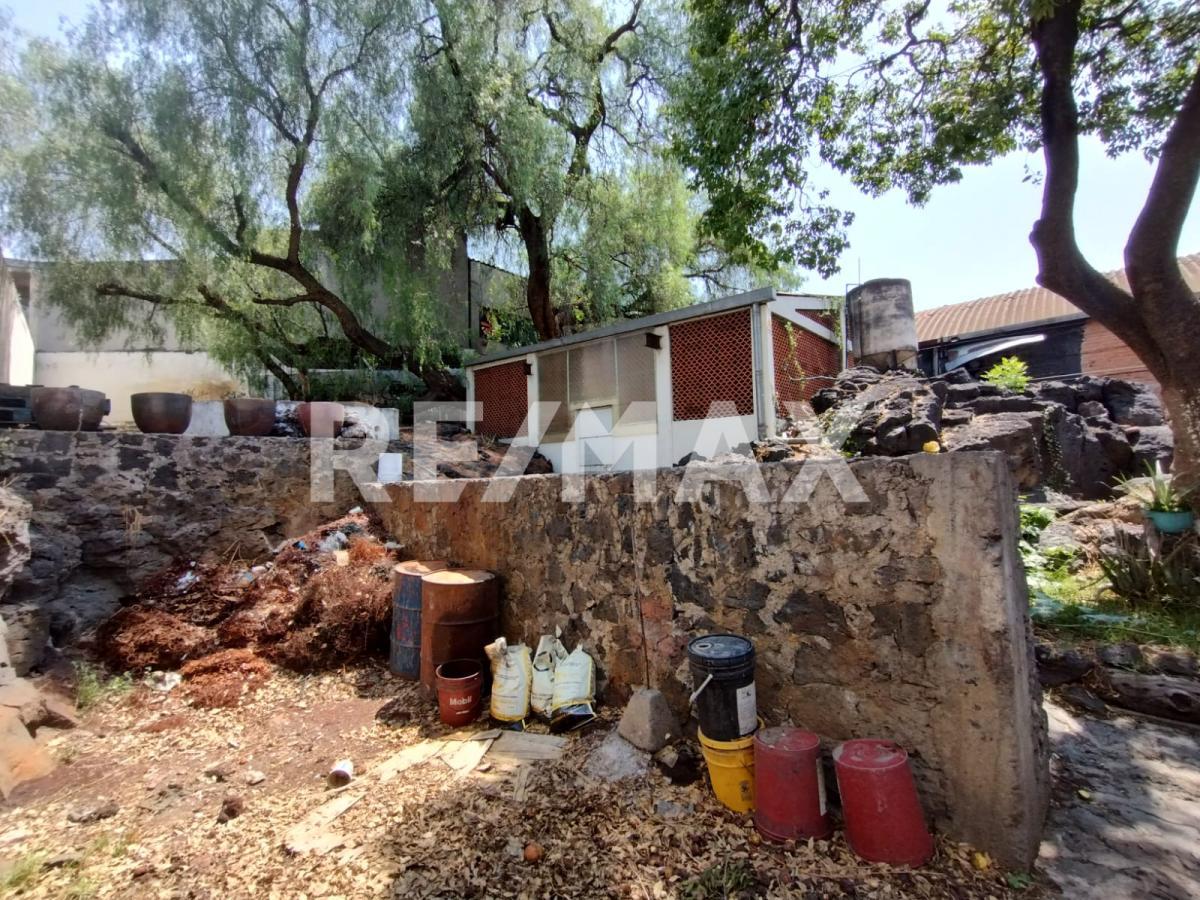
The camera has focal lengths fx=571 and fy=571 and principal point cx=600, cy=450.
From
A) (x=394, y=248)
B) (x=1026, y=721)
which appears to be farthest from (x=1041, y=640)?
(x=394, y=248)

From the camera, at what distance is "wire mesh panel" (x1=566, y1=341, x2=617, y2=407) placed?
8.77 metres

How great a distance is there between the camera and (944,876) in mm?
1804

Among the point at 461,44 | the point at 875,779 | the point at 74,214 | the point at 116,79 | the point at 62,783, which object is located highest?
the point at 461,44

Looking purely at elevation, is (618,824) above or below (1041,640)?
below

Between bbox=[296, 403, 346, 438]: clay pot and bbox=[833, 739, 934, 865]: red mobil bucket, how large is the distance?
5.73 meters

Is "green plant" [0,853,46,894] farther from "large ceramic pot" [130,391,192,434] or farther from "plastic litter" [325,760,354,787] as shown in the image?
"large ceramic pot" [130,391,192,434]

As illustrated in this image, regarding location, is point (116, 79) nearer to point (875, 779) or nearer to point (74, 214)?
point (74, 214)

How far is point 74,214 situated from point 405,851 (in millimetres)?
9437

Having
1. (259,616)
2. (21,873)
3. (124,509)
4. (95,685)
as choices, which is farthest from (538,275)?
(21,873)

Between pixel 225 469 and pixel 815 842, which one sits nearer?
pixel 815 842

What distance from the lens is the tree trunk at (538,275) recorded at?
33.1 feet

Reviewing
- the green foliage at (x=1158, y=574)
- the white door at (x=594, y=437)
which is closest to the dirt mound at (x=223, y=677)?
the white door at (x=594, y=437)

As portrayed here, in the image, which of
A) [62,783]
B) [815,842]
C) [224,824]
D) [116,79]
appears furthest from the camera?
[116,79]

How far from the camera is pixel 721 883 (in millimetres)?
1875
